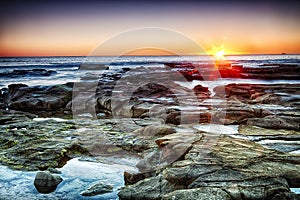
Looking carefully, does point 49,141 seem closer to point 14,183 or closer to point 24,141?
point 24,141

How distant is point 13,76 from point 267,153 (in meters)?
41.7

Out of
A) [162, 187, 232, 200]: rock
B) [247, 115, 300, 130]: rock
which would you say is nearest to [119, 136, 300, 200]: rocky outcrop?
[162, 187, 232, 200]: rock

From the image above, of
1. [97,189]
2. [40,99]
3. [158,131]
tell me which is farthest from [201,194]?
[40,99]

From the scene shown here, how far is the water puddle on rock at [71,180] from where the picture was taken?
5.43m

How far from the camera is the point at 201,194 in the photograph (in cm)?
415

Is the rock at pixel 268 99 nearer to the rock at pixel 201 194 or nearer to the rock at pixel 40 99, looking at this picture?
the rock at pixel 40 99

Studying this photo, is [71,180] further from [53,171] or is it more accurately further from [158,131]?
[158,131]

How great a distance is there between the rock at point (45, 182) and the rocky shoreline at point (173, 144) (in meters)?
0.85

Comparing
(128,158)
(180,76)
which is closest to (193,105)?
(128,158)

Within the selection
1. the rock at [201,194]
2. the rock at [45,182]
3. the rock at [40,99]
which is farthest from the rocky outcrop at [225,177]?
the rock at [40,99]

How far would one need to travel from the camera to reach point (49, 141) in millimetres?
8391

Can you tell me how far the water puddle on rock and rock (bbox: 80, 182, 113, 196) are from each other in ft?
0.29

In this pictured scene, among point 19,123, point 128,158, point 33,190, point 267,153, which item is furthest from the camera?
point 19,123

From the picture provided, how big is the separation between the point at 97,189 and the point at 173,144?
6.59 feet
